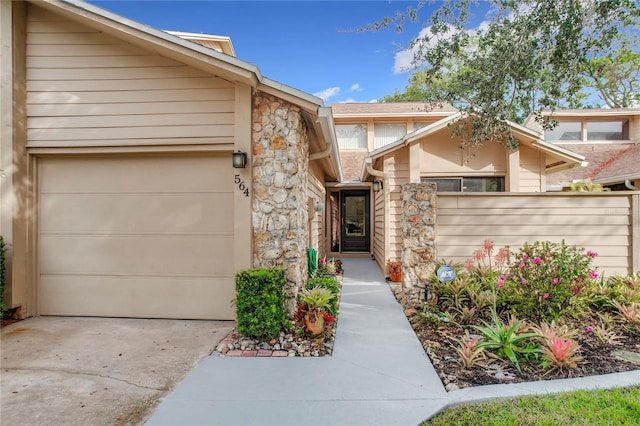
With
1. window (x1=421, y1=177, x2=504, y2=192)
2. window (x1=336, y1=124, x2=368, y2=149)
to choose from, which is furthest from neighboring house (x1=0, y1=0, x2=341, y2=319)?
window (x1=336, y1=124, x2=368, y2=149)

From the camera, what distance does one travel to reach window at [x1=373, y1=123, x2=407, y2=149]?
1374 cm

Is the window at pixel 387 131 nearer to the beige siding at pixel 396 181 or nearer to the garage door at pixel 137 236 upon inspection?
the beige siding at pixel 396 181

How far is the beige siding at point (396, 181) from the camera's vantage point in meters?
7.88

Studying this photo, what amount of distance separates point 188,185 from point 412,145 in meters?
5.09

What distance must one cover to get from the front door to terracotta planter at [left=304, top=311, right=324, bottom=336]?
28.0 feet

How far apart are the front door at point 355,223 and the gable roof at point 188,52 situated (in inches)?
317

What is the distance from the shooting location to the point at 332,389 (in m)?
2.92

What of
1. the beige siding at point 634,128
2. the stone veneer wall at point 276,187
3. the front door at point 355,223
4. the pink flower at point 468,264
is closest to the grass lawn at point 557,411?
the pink flower at point 468,264

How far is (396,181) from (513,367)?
5186 millimetres

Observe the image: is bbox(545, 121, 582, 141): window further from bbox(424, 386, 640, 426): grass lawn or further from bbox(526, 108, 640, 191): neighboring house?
bbox(424, 386, 640, 426): grass lawn

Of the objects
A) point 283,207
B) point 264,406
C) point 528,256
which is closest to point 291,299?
point 283,207

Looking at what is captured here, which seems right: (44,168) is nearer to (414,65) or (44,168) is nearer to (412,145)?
(414,65)

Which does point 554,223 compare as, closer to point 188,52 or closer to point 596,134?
point 188,52

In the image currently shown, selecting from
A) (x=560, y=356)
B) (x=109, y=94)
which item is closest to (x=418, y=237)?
(x=560, y=356)
